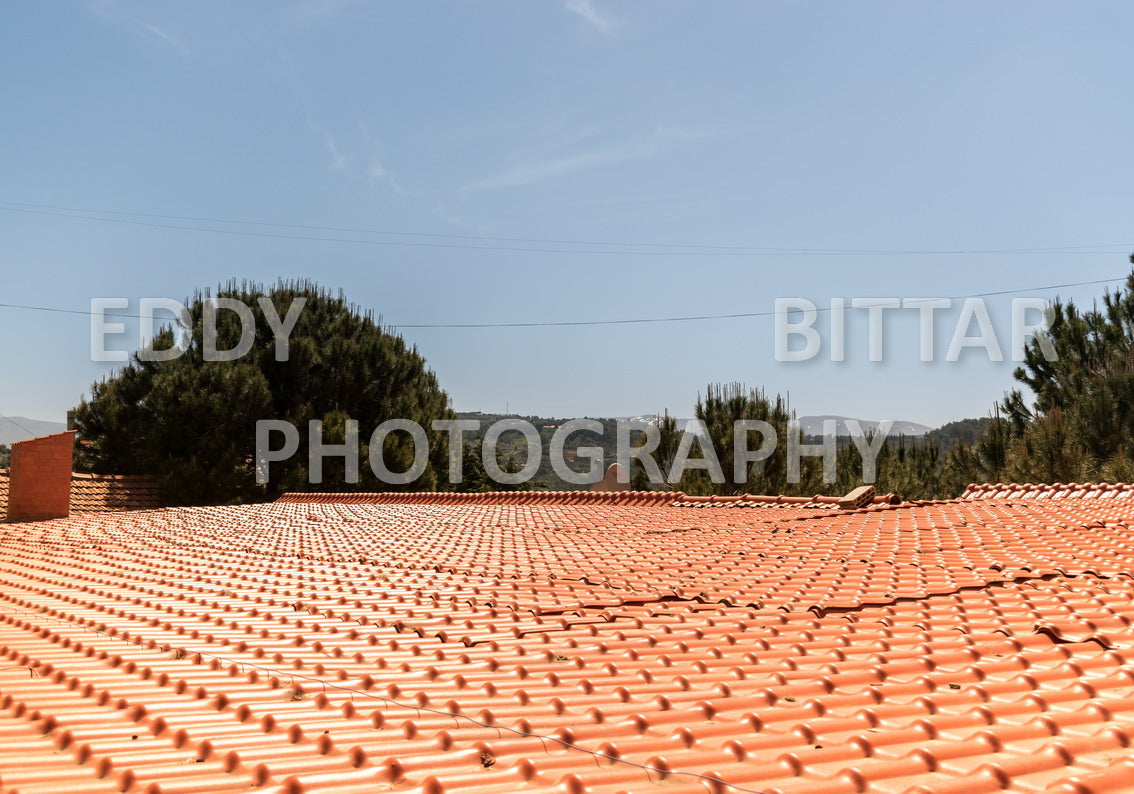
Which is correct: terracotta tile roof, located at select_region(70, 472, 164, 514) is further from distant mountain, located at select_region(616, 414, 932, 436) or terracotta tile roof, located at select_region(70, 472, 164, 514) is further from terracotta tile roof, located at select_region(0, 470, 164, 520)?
distant mountain, located at select_region(616, 414, 932, 436)

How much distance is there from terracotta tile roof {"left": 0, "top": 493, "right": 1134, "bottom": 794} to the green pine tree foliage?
76.3 ft

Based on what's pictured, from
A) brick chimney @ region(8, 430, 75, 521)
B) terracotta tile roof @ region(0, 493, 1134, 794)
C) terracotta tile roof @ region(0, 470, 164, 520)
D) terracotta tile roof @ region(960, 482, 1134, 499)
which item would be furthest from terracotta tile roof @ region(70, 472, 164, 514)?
terracotta tile roof @ region(960, 482, 1134, 499)

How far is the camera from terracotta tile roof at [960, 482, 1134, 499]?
12.8 metres

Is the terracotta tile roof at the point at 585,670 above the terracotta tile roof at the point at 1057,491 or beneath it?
beneath

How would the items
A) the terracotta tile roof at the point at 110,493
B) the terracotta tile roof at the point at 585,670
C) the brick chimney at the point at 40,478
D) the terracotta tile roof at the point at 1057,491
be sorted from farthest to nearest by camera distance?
1. the terracotta tile roof at the point at 110,493
2. the brick chimney at the point at 40,478
3. the terracotta tile roof at the point at 1057,491
4. the terracotta tile roof at the point at 585,670

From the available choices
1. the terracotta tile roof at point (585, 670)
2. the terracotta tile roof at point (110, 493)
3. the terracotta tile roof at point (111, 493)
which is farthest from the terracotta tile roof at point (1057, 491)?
the terracotta tile roof at point (111, 493)

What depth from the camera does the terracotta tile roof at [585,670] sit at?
8.33ft

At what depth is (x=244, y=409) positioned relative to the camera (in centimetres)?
3184

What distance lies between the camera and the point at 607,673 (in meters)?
3.83

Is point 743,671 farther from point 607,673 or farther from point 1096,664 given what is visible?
point 1096,664

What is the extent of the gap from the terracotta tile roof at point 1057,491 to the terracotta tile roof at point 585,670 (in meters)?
5.10

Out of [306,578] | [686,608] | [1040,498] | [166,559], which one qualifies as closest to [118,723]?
[686,608]

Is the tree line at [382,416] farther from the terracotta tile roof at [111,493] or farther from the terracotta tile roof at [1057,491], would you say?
the terracotta tile roof at [1057,491]

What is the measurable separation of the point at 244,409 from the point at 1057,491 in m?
26.0
